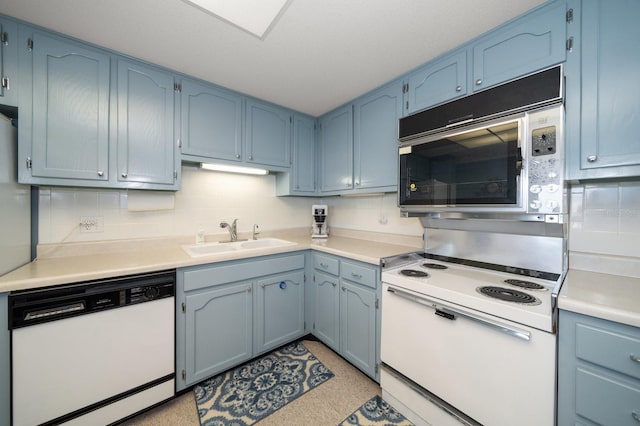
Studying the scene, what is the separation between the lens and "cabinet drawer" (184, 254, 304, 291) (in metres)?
1.57

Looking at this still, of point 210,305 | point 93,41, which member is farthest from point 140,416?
point 93,41

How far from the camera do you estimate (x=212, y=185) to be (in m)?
2.24

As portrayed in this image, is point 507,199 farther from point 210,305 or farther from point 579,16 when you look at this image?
point 210,305

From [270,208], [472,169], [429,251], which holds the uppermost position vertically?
[472,169]

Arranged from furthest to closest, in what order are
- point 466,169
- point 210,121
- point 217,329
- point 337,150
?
point 337,150 < point 210,121 < point 217,329 < point 466,169

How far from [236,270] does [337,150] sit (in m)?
1.48

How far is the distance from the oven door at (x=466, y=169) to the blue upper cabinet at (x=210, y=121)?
1.44 m

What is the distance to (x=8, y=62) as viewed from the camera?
50.1 inches

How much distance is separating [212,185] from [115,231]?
32.0 inches

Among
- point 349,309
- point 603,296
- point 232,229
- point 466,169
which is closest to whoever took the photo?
point 603,296

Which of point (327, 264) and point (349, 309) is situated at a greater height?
point (327, 264)

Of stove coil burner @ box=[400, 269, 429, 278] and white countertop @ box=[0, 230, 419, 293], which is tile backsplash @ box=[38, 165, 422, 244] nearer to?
white countertop @ box=[0, 230, 419, 293]

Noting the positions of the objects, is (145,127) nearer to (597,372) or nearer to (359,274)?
(359,274)

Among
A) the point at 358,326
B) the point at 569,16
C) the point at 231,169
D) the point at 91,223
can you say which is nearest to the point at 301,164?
the point at 231,169
